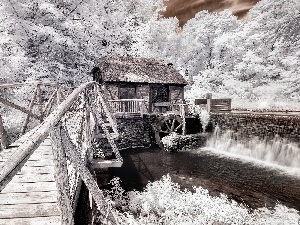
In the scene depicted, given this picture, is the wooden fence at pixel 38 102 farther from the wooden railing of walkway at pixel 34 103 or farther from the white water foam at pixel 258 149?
the white water foam at pixel 258 149

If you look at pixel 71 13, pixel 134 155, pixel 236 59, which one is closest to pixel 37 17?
pixel 71 13

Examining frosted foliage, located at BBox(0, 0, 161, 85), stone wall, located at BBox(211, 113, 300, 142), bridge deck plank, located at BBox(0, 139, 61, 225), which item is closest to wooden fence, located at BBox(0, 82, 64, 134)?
bridge deck plank, located at BBox(0, 139, 61, 225)

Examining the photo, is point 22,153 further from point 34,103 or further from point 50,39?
point 50,39

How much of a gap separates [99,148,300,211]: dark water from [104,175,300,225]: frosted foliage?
62 centimetres

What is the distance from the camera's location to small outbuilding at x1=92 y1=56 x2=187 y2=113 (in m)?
20.7

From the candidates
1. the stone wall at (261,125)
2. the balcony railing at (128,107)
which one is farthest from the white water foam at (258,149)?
the balcony railing at (128,107)

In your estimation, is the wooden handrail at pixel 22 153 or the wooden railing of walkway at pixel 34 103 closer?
the wooden handrail at pixel 22 153

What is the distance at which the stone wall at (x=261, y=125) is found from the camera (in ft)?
43.5

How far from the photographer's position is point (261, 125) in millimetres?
15219

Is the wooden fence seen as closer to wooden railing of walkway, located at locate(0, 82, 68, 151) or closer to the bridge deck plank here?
wooden railing of walkway, located at locate(0, 82, 68, 151)

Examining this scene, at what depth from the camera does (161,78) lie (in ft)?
74.5

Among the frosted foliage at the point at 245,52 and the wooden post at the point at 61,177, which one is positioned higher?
the frosted foliage at the point at 245,52

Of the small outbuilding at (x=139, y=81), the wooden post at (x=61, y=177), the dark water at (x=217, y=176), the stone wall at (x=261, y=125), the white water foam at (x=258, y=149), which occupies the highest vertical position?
the small outbuilding at (x=139, y=81)

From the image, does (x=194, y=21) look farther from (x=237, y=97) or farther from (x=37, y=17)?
(x=37, y=17)
